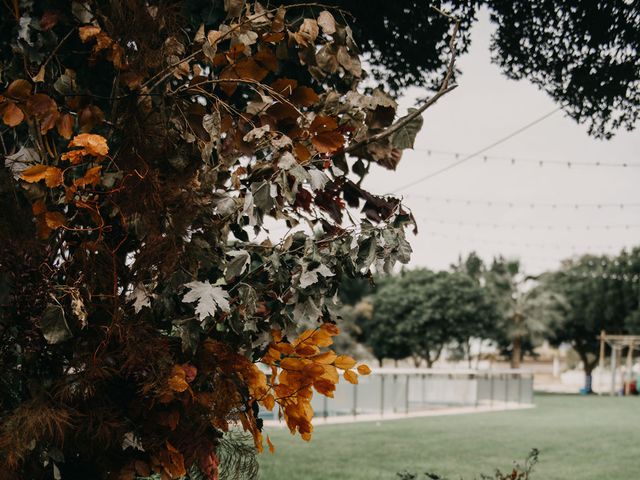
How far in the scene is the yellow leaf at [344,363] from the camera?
211 centimetres

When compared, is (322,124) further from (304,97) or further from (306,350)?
(306,350)

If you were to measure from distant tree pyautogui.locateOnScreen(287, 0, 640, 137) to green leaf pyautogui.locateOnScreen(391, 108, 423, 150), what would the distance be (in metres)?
2.43

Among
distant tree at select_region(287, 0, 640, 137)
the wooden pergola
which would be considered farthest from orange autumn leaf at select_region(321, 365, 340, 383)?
the wooden pergola

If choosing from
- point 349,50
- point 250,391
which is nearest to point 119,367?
point 250,391

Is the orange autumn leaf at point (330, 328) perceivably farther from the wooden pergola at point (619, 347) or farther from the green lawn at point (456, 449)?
the wooden pergola at point (619, 347)

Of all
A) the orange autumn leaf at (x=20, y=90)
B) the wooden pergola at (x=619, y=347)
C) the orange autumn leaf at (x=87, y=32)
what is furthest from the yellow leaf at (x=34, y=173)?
the wooden pergola at (x=619, y=347)

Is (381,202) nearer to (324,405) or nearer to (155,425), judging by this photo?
(155,425)

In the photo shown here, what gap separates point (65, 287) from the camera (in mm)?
1884

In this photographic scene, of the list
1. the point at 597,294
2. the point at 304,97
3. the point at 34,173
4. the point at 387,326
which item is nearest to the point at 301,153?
the point at 304,97

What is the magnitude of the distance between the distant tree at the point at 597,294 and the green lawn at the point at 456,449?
103 ft

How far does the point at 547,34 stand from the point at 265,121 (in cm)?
374

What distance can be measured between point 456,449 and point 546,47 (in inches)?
351

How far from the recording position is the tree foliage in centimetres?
191

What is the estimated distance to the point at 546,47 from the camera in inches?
215
